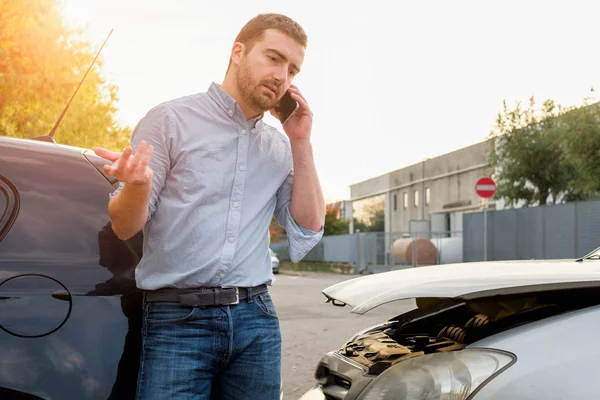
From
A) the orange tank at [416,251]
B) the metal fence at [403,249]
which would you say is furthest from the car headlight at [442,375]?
the orange tank at [416,251]

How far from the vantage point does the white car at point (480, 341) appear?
1771mm

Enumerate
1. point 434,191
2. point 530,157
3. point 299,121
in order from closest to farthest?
point 299,121, point 530,157, point 434,191

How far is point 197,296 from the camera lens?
2.19 meters

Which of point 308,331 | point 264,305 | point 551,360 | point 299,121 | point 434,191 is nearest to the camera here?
point 551,360

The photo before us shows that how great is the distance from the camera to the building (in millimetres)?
40594

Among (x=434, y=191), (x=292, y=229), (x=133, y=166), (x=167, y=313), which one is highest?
(x=434, y=191)

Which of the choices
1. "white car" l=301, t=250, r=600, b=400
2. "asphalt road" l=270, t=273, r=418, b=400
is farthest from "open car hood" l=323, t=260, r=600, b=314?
"asphalt road" l=270, t=273, r=418, b=400

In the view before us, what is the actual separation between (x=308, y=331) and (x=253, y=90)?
8299 millimetres

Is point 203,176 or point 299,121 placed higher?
point 299,121

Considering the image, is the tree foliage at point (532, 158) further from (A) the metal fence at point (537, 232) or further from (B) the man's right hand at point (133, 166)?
(B) the man's right hand at point (133, 166)

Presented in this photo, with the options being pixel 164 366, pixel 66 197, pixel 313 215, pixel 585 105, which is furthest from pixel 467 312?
pixel 585 105

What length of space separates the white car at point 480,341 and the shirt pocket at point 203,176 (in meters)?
0.49

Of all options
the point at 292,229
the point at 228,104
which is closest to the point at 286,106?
the point at 228,104

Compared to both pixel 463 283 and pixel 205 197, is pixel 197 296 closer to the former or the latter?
pixel 205 197
